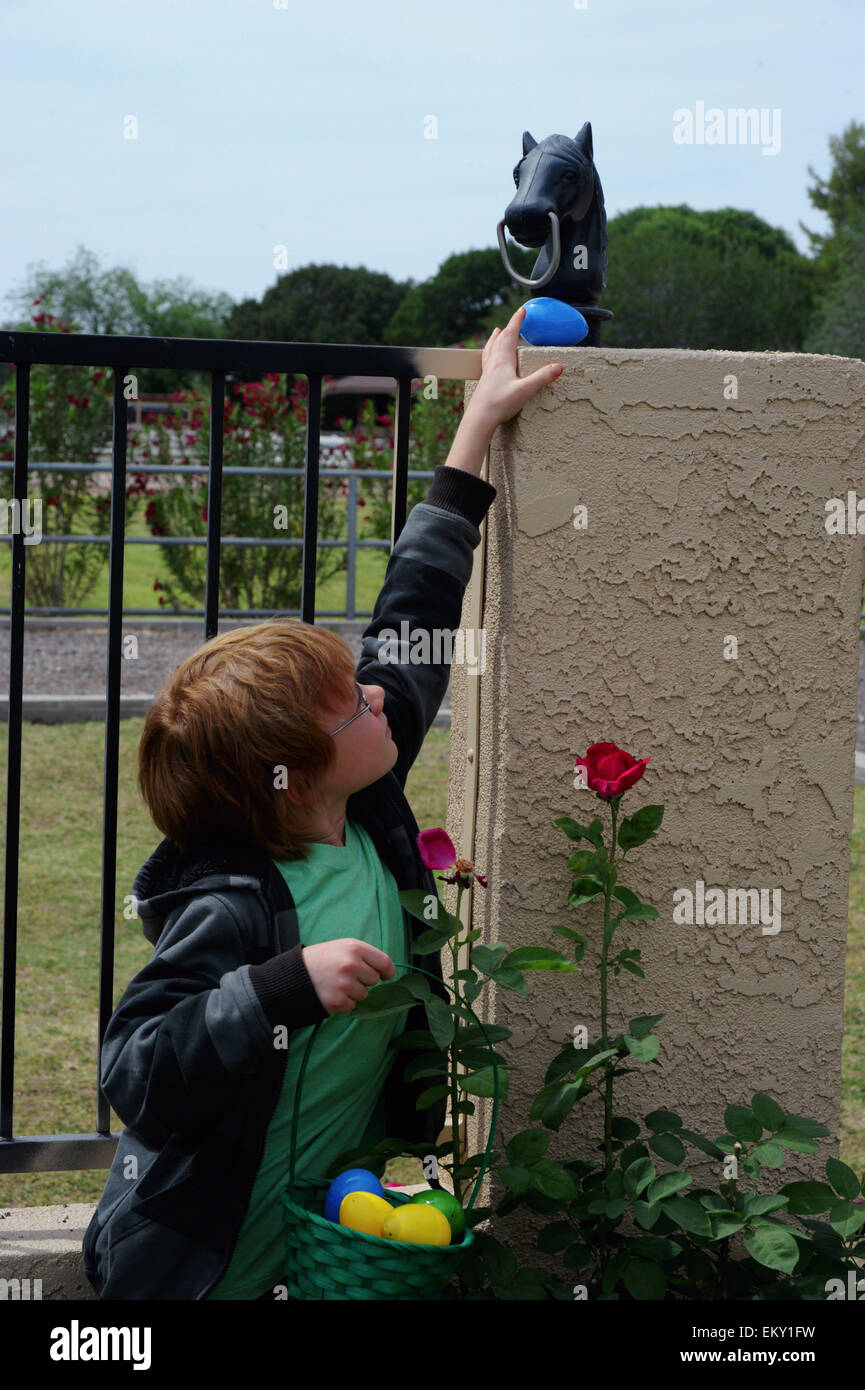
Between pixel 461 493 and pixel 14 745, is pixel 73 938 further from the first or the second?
pixel 461 493

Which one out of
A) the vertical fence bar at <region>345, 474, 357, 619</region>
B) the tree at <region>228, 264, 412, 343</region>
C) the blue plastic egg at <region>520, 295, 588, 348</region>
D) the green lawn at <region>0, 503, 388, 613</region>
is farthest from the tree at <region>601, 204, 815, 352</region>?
the blue plastic egg at <region>520, 295, 588, 348</region>

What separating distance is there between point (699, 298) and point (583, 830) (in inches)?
1164

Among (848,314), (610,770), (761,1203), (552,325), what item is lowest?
(761,1203)

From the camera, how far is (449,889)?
2.24 meters

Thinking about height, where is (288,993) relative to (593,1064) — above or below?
above

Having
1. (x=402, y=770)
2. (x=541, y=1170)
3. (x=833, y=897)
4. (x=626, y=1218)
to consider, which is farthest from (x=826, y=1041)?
(x=402, y=770)

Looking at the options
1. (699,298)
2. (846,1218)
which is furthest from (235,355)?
(699,298)

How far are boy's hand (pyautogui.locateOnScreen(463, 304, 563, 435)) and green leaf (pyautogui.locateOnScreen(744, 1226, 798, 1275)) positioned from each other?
3.67 ft

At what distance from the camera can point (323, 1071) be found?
1734mm

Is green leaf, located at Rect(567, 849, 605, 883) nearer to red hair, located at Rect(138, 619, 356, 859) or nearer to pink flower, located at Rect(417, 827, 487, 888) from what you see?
pink flower, located at Rect(417, 827, 487, 888)

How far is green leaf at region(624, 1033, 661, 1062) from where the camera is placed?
1710mm
